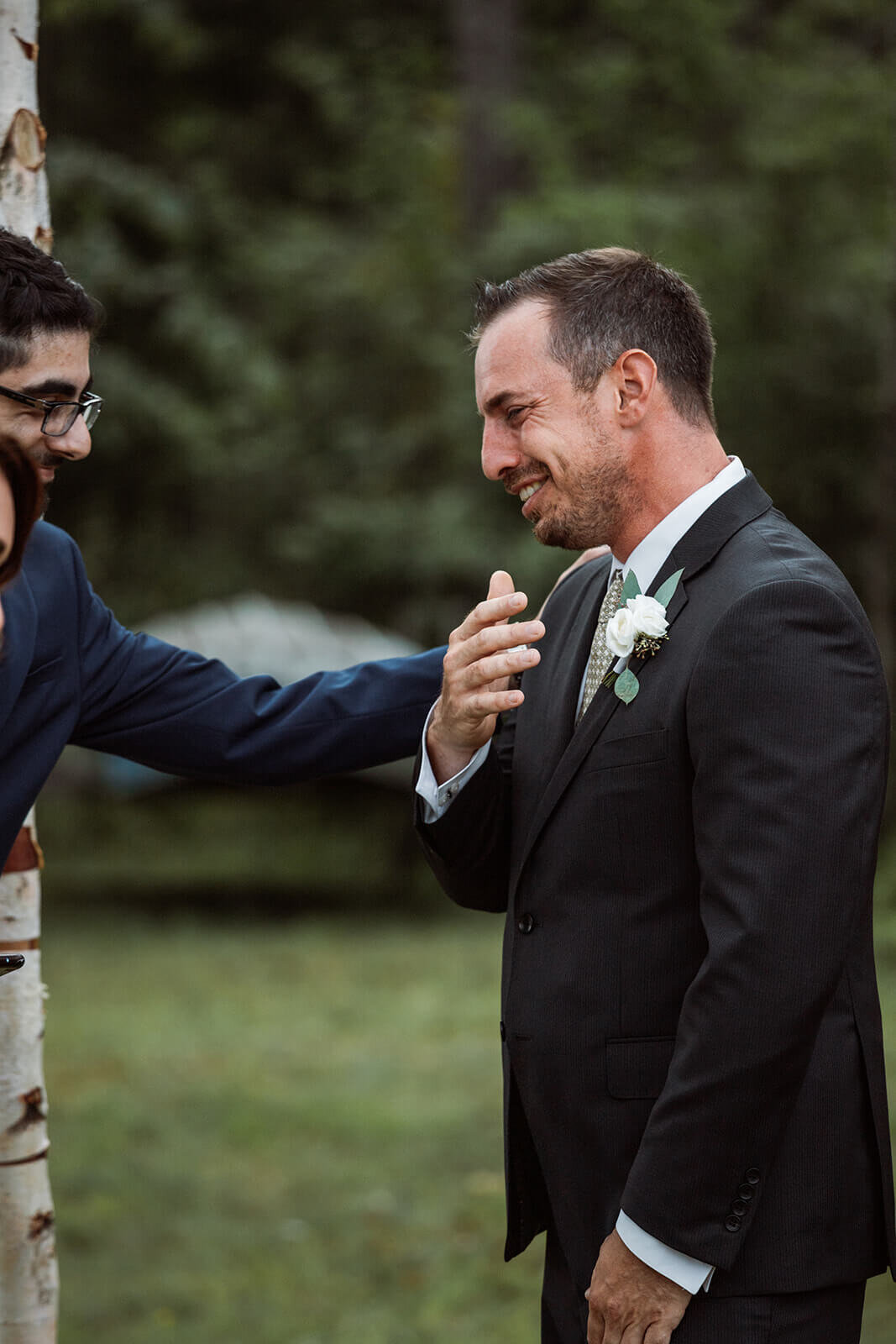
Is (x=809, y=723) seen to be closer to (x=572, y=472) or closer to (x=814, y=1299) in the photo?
(x=572, y=472)

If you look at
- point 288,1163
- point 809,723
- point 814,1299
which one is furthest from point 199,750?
point 288,1163

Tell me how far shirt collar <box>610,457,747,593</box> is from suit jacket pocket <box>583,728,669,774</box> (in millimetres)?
302

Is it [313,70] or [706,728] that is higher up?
[313,70]

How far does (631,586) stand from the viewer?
244cm

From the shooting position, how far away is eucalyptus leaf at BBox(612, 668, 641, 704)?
226 centimetres

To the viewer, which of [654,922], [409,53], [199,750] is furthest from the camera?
[409,53]

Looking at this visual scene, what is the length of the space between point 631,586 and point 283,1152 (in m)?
4.46

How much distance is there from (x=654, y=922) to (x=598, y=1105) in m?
0.31

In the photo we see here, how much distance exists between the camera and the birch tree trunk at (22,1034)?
2822 mm

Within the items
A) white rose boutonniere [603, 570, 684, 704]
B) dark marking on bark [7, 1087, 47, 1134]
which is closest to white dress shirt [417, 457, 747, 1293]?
white rose boutonniere [603, 570, 684, 704]

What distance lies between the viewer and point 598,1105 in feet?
7.39

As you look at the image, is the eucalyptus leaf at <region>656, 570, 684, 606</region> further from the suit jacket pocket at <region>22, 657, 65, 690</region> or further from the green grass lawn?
the green grass lawn

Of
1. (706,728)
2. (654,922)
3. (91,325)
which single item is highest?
(91,325)

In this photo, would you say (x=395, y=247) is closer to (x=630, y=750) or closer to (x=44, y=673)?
(x=44, y=673)
